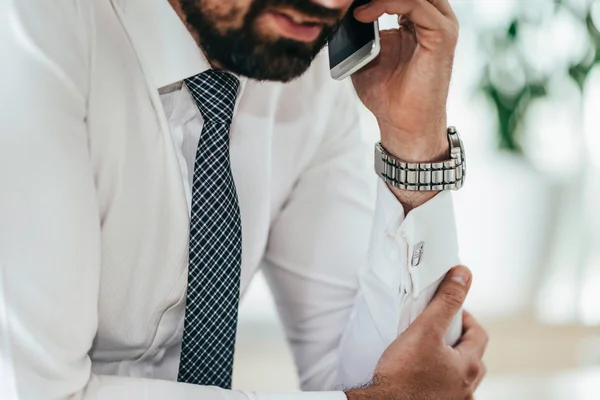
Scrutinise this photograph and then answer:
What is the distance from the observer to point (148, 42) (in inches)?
45.6

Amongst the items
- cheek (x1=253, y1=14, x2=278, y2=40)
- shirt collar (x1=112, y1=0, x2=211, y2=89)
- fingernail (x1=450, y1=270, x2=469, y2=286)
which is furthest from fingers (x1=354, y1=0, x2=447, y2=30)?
fingernail (x1=450, y1=270, x2=469, y2=286)

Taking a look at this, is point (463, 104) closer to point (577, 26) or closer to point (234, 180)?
point (577, 26)

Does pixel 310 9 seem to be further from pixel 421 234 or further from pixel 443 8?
pixel 421 234

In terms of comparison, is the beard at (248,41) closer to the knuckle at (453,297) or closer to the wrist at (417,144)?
the wrist at (417,144)

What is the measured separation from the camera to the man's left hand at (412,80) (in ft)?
4.21

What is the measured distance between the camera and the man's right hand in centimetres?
126

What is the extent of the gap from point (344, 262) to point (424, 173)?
0.84ft

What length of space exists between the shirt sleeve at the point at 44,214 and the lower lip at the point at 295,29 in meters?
0.30

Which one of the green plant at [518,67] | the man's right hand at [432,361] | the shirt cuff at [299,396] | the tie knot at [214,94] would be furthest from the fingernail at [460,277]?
the green plant at [518,67]

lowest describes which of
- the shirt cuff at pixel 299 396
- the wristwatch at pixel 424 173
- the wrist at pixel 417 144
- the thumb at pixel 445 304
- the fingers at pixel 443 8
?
the thumb at pixel 445 304

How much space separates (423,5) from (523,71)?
169cm

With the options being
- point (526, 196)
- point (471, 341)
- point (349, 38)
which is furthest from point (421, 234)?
point (526, 196)

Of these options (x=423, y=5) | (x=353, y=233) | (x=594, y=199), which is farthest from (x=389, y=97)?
(x=594, y=199)

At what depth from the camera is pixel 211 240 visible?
1208 millimetres
